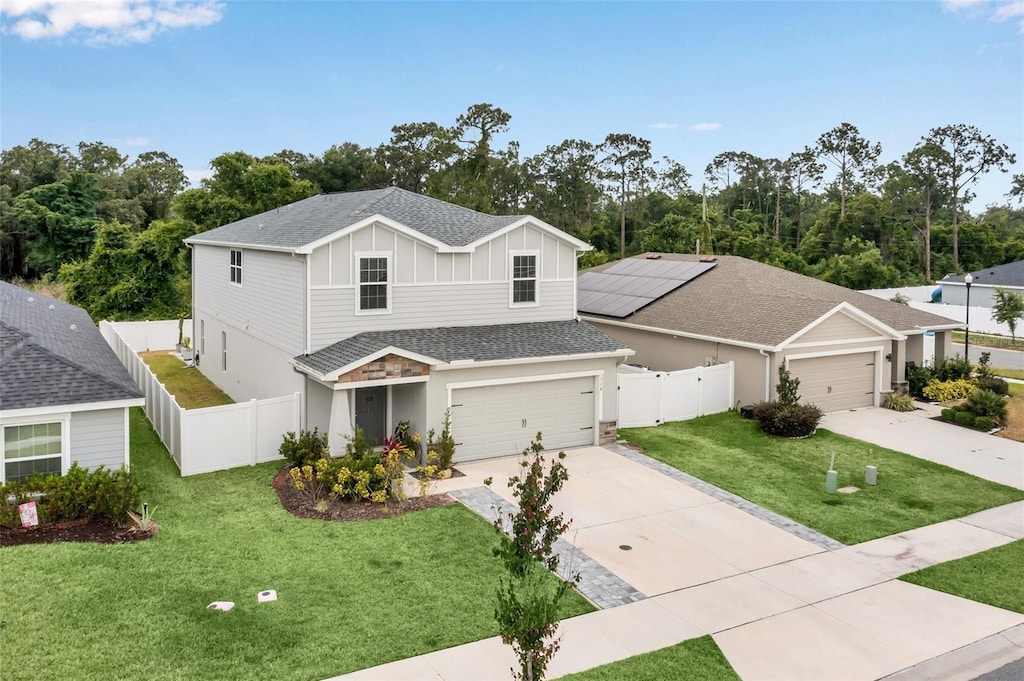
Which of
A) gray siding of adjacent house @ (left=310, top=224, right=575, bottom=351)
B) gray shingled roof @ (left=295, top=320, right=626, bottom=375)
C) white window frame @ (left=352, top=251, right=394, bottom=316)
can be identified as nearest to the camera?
gray shingled roof @ (left=295, top=320, right=626, bottom=375)

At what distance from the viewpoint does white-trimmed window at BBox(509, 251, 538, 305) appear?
19703 mm

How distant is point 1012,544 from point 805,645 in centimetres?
605

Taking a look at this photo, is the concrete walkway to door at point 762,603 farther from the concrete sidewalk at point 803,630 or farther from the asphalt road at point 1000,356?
the asphalt road at point 1000,356

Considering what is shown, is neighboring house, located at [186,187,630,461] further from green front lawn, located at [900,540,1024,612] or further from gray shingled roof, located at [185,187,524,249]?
green front lawn, located at [900,540,1024,612]

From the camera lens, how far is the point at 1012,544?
42.5 ft

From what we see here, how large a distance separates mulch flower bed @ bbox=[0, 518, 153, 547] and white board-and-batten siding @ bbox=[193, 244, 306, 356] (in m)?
5.99

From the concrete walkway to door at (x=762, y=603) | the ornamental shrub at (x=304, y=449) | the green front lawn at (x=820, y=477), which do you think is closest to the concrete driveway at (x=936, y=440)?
the green front lawn at (x=820, y=477)

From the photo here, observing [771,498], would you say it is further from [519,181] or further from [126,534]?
[519,181]

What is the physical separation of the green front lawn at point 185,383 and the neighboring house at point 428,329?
8.70 ft

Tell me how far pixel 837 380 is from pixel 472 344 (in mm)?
11537

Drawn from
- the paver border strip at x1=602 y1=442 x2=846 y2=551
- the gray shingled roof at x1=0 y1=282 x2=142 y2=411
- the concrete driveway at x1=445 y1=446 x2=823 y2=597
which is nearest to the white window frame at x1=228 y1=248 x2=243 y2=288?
the gray shingled roof at x1=0 y1=282 x2=142 y2=411

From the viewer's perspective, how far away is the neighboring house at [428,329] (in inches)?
656

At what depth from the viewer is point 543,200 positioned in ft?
228

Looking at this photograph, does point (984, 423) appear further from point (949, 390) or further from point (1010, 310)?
point (1010, 310)
